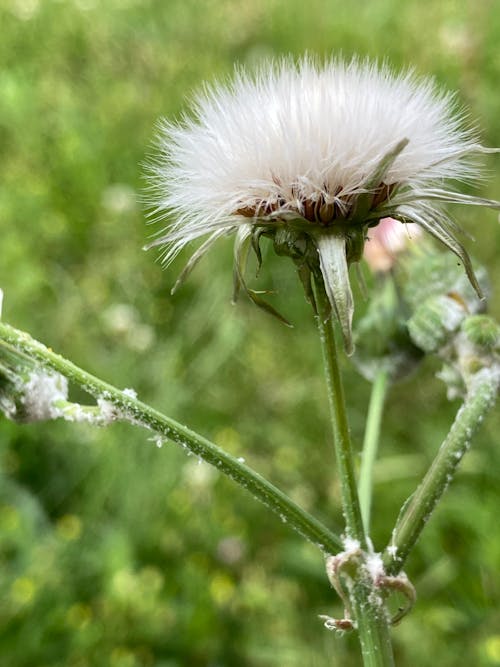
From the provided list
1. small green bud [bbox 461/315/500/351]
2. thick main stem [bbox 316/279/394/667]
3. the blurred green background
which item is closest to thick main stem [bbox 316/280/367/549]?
thick main stem [bbox 316/279/394/667]

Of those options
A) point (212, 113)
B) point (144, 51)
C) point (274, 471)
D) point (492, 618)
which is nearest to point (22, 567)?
point (274, 471)

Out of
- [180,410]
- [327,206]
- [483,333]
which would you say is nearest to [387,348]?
[483,333]

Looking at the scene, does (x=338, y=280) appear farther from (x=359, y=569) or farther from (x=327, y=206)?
(x=359, y=569)

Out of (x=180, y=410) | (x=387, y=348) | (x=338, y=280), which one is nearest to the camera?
(x=338, y=280)

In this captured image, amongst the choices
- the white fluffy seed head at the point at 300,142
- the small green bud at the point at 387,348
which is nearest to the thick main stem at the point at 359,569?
the white fluffy seed head at the point at 300,142

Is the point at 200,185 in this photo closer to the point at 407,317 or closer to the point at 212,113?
the point at 212,113

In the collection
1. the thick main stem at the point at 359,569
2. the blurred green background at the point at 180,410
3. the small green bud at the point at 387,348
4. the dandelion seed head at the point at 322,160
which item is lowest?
the thick main stem at the point at 359,569

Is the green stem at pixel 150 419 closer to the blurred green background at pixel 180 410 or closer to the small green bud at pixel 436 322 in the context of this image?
the small green bud at pixel 436 322

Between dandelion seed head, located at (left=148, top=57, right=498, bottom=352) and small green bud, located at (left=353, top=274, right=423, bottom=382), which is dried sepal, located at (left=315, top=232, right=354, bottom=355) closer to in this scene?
dandelion seed head, located at (left=148, top=57, right=498, bottom=352)
